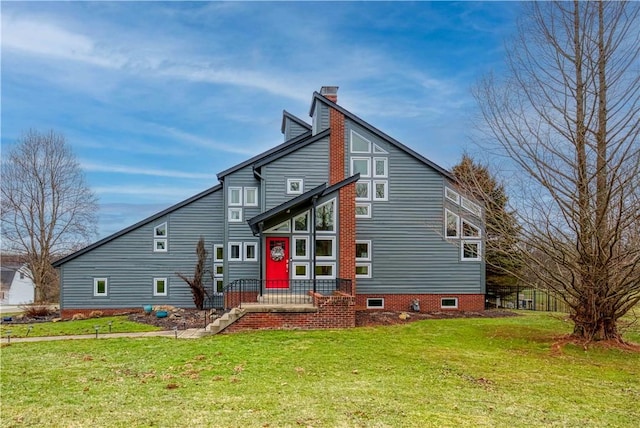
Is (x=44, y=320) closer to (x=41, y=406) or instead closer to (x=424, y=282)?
(x=41, y=406)

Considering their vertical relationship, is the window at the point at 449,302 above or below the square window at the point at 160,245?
below

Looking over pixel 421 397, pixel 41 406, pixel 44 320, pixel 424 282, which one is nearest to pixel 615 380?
pixel 421 397

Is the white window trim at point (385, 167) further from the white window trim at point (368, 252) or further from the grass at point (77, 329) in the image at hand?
the grass at point (77, 329)

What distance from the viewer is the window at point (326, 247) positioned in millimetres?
16531

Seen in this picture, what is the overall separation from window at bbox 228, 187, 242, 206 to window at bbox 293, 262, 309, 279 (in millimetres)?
4795

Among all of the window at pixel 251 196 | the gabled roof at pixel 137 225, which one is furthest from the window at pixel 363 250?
the gabled roof at pixel 137 225

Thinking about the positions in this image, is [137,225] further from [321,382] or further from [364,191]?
[321,382]

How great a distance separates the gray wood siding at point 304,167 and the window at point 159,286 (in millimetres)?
7266

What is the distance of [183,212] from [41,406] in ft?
49.9

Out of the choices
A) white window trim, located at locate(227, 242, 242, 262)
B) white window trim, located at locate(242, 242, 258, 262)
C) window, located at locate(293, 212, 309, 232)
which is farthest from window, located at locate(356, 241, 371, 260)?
white window trim, located at locate(227, 242, 242, 262)

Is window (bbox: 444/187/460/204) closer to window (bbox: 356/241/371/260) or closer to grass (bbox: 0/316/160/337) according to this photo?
window (bbox: 356/241/371/260)

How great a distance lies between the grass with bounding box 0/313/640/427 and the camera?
5973mm

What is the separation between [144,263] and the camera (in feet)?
68.7

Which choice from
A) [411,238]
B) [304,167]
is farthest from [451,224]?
[304,167]
